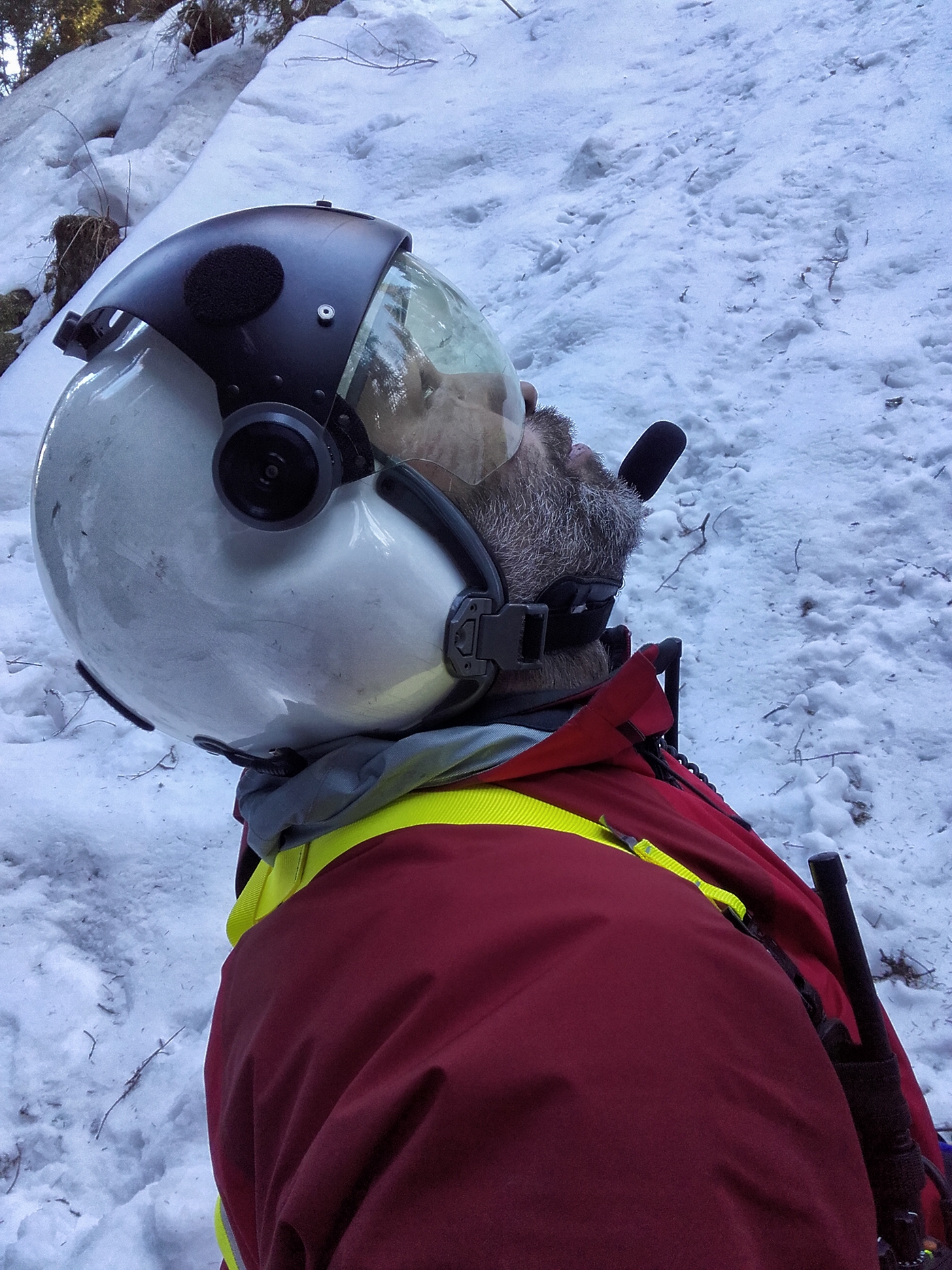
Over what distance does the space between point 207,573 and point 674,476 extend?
92.6 inches

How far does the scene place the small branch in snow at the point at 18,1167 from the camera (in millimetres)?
1965

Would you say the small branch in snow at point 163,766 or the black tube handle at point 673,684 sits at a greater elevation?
the black tube handle at point 673,684

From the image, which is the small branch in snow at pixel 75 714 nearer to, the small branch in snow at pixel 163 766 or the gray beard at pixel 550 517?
the small branch in snow at pixel 163 766

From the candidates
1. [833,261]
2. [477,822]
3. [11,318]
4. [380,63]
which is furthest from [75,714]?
[380,63]

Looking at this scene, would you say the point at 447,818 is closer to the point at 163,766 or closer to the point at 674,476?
the point at 163,766

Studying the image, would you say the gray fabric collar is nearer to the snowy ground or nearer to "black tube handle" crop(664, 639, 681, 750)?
"black tube handle" crop(664, 639, 681, 750)

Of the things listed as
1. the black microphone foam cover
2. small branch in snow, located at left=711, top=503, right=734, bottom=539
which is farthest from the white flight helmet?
small branch in snow, located at left=711, top=503, right=734, bottom=539

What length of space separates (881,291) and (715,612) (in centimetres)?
161

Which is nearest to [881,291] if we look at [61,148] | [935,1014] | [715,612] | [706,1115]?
[715,612]

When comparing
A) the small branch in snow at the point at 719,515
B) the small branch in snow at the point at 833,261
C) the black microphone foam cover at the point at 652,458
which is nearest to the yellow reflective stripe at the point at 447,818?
the black microphone foam cover at the point at 652,458

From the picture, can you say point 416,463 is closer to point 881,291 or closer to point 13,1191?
point 13,1191

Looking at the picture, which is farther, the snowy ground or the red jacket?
the snowy ground

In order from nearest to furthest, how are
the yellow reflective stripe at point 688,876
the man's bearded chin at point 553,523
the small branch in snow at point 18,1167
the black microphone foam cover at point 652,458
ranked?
the yellow reflective stripe at point 688,876 → the man's bearded chin at point 553,523 → the black microphone foam cover at point 652,458 → the small branch in snow at point 18,1167

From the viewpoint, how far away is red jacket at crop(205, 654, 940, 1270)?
0.65m
